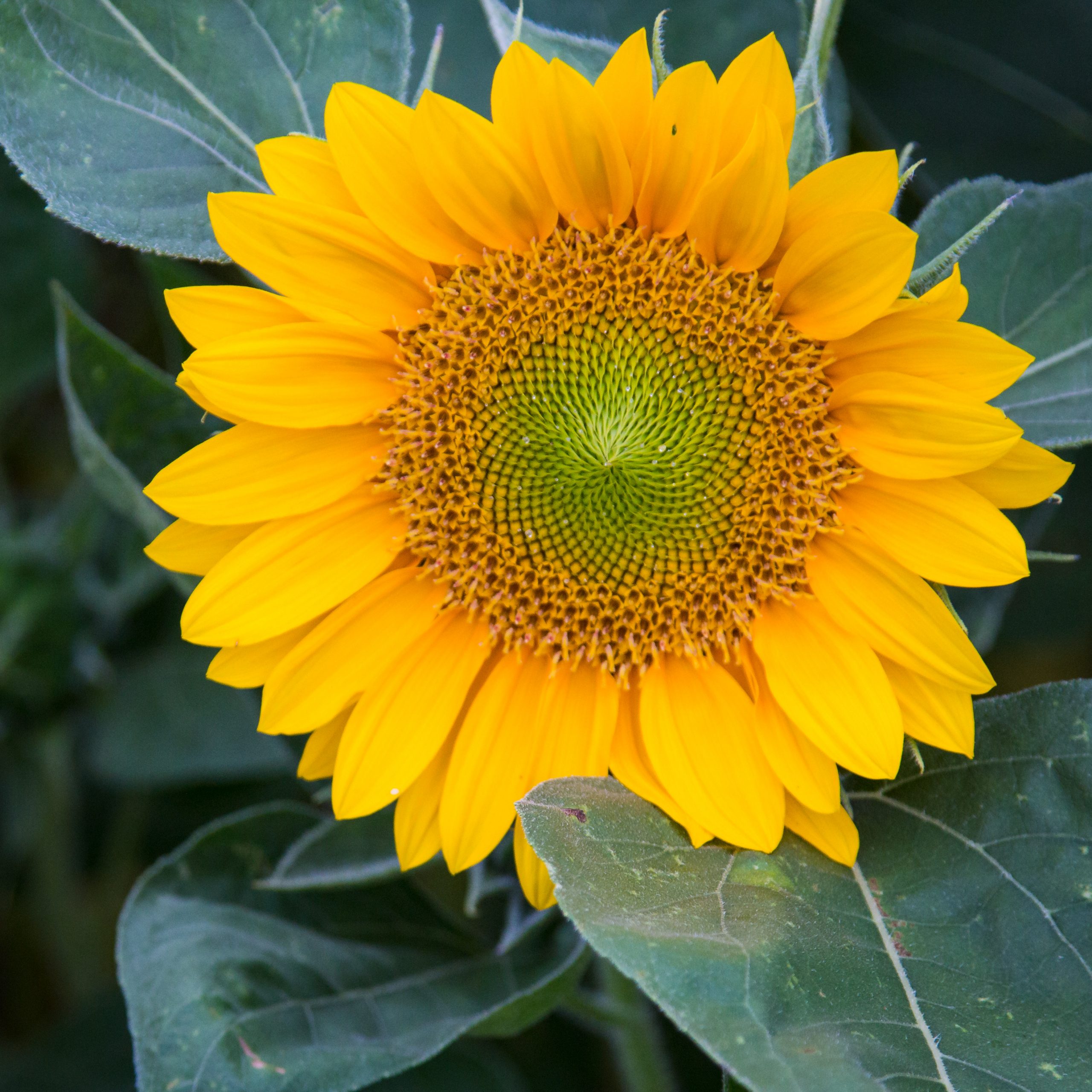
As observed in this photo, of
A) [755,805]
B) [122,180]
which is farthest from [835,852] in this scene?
[122,180]

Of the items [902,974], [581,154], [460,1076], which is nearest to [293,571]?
[581,154]

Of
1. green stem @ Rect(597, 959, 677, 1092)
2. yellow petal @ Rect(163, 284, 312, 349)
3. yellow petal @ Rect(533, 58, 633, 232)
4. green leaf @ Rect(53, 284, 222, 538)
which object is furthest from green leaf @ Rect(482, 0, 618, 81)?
green stem @ Rect(597, 959, 677, 1092)

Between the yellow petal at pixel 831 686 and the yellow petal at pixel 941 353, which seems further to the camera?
the yellow petal at pixel 831 686

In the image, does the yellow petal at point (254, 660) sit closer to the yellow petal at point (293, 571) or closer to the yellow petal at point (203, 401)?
the yellow petal at point (293, 571)

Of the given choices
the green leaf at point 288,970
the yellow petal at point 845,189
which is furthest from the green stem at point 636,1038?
the yellow petal at point 845,189

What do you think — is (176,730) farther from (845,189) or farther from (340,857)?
(845,189)

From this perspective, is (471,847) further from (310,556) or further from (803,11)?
(803,11)
